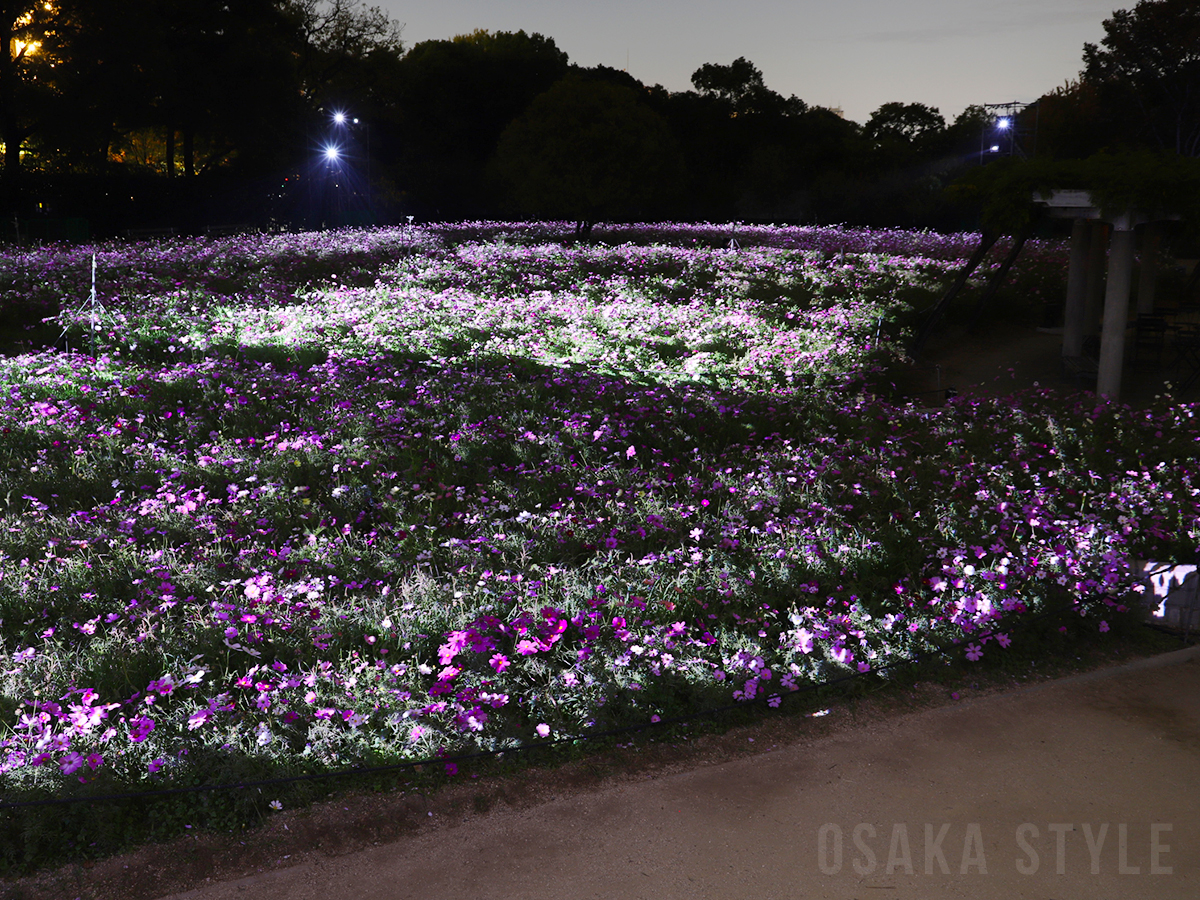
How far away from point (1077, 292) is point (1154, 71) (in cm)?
3103

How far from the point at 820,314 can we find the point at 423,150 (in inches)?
1428

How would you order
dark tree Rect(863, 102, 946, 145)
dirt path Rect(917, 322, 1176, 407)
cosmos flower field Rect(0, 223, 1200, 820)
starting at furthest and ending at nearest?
dark tree Rect(863, 102, 946, 145) → dirt path Rect(917, 322, 1176, 407) → cosmos flower field Rect(0, 223, 1200, 820)

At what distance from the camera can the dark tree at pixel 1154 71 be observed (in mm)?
35531

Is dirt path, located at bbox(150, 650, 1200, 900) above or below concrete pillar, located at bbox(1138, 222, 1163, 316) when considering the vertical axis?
below

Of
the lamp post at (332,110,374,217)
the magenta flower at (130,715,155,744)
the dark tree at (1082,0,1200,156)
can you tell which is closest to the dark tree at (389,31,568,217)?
the lamp post at (332,110,374,217)

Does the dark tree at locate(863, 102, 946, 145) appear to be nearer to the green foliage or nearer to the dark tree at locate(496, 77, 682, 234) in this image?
the dark tree at locate(496, 77, 682, 234)

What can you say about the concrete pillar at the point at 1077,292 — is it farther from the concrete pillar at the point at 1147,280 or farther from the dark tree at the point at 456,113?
the dark tree at the point at 456,113

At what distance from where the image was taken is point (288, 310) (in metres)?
12.9

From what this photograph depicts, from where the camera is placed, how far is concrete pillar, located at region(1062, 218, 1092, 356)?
500 inches

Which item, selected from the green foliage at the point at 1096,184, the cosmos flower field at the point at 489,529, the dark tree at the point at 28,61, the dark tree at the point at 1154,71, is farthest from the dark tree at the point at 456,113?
the green foliage at the point at 1096,184

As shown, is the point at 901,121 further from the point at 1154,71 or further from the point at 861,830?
the point at 861,830

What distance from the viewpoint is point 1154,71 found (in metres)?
36.6

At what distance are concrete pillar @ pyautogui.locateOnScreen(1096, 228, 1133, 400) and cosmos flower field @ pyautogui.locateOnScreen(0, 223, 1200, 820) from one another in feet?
1.34

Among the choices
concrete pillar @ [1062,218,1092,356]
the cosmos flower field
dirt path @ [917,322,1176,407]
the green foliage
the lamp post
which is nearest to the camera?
the cosmos flower field
